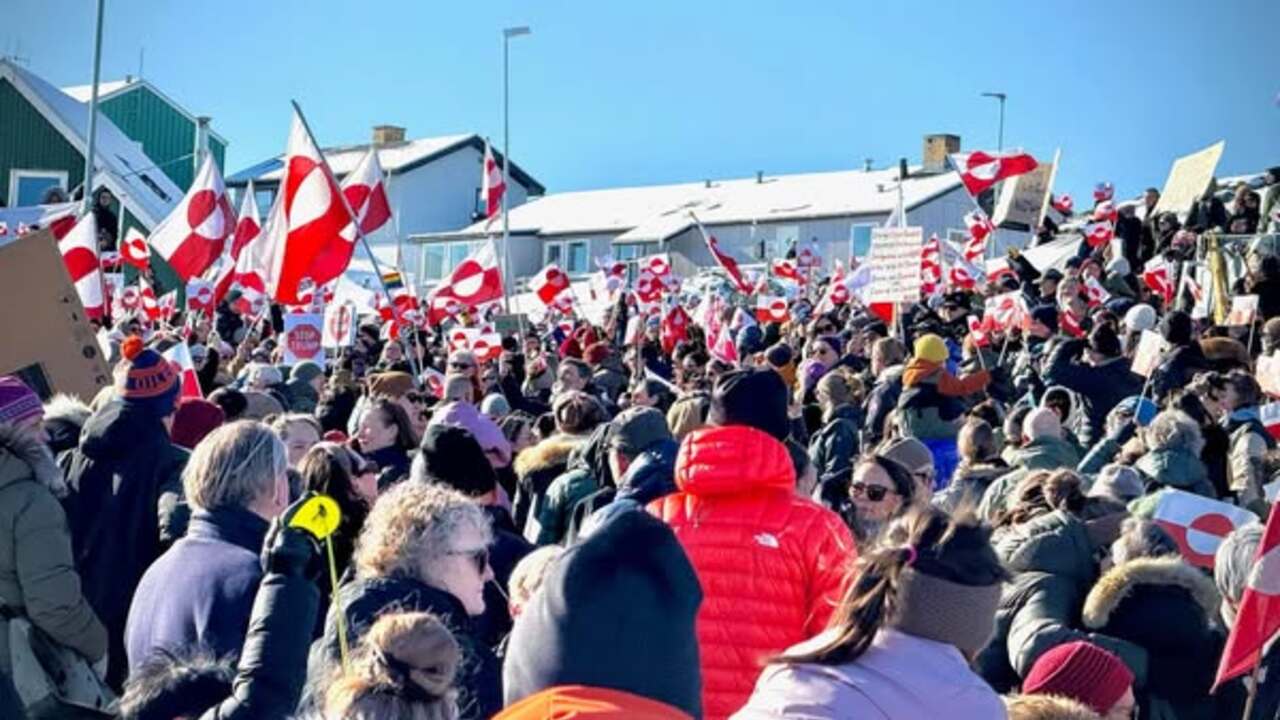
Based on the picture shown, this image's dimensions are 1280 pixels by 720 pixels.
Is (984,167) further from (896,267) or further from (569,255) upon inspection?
(569,255)

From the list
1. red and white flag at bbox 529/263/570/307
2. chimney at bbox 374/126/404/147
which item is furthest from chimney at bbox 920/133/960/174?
red and white flag at bbox 529/263/570/307

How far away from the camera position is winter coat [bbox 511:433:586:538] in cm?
954

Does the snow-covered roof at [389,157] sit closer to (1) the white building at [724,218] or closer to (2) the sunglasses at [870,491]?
(1) the white building at [724,218]

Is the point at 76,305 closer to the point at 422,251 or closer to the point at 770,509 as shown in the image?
the point at 770,509

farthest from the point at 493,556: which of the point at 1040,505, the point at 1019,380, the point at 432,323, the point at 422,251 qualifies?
the point at 422,251

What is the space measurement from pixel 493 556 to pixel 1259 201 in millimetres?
20060

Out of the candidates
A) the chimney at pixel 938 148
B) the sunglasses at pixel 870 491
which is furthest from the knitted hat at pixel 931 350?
the chimney at pixel 938 148

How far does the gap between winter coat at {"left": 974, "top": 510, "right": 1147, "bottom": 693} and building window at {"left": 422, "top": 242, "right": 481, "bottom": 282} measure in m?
66.6

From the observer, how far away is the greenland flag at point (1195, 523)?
7.34m

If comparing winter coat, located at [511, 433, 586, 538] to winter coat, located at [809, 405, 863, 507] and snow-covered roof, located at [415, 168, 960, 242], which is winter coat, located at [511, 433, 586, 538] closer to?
winter coat, located at [809, 405, 863, 507]

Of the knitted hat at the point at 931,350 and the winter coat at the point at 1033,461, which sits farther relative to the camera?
the knitted hat at the point at 931,350

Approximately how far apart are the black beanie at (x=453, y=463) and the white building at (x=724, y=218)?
52882mm

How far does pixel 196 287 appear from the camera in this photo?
88.0ft

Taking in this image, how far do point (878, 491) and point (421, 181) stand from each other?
69245mm
